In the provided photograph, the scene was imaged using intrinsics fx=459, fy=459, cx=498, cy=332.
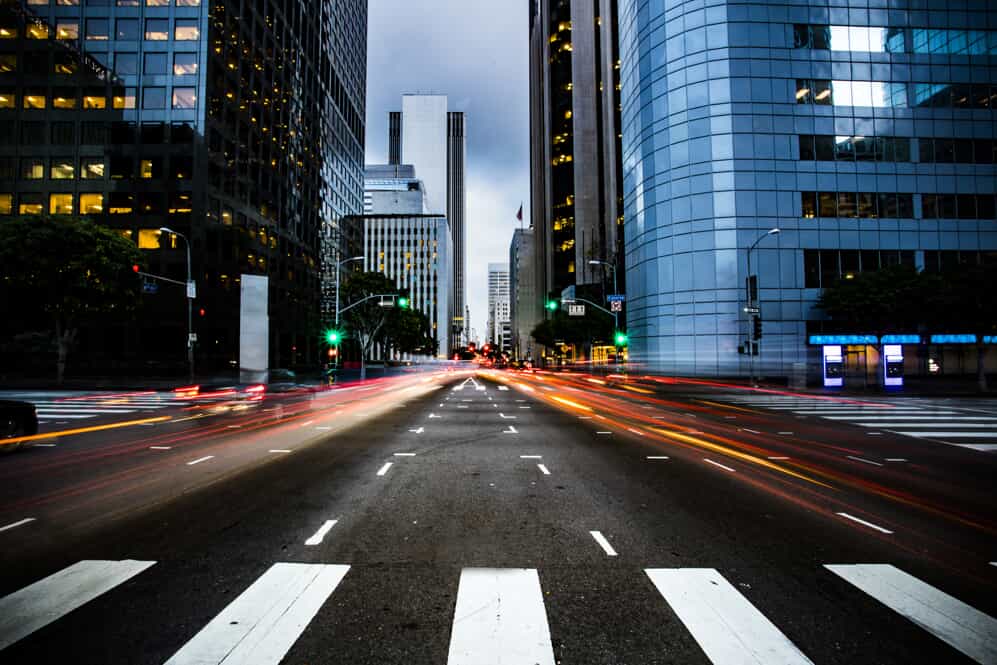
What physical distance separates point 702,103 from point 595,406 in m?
34.0

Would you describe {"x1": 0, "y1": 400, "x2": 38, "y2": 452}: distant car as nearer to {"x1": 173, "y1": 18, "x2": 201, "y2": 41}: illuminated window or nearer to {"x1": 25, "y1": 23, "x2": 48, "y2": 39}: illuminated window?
{"x1": 173, "y1": 18, "x2": 201, "y2": 41}: illuminated window

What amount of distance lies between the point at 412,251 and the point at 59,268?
139 meters

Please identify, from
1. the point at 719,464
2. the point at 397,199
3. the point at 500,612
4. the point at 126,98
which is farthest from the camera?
the point at 397,199

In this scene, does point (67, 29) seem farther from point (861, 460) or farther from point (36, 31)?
point (861, 460)

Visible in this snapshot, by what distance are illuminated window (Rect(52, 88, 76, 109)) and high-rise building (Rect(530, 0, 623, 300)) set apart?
69.3m

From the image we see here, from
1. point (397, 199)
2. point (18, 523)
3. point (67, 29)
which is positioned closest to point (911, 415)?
point (18, 523)

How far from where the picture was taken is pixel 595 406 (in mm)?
21281

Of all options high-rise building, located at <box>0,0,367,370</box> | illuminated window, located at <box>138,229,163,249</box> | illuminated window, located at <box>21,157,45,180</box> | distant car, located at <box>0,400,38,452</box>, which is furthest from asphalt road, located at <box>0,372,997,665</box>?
illuminated window, located at <box>21,157,45,180</box>

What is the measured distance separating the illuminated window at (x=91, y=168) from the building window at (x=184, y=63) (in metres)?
11.9

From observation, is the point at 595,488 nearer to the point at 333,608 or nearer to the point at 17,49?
the point at 333,608

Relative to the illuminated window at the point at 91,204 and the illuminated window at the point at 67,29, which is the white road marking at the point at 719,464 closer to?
the illuminated window at the point at 91,204

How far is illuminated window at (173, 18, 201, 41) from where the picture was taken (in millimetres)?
47500

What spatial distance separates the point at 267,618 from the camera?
11.8 feet

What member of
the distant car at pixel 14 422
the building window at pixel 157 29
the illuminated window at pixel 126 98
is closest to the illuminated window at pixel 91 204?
the illuminated window at pixel 126 98
